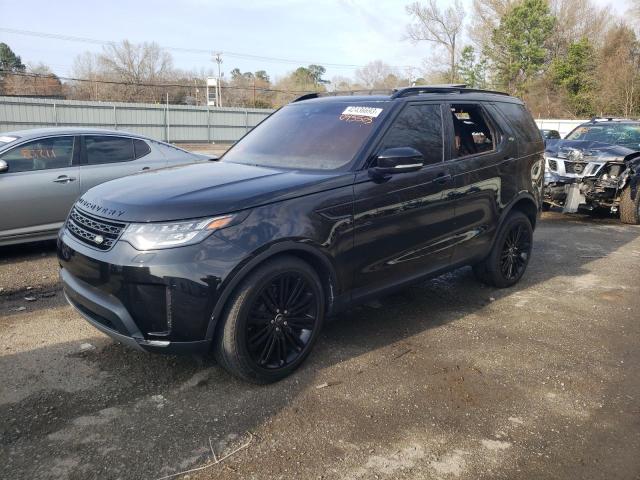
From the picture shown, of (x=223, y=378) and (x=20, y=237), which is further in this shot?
(x=20, y=237)

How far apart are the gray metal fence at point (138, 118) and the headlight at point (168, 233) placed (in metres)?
24.7

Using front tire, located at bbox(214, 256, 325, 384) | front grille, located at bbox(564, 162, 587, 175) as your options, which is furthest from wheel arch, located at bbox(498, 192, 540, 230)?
front grille, located at bbox(564, 162, 587, 175)

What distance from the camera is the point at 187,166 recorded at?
4.16 meters

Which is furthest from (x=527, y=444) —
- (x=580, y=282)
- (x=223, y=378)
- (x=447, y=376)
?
(x=580, y=282)

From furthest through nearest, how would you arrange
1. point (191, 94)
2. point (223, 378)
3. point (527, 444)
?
point (191, 94) < point (223, 378) < point (527, 444)

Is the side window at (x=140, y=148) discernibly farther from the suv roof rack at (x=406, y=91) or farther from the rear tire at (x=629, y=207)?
the rear tire at (x=629, y=207)

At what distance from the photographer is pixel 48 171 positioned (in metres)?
6.31

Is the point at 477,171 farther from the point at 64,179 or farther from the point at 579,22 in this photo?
the point at 579,22

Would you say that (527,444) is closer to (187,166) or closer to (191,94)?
(187,166)

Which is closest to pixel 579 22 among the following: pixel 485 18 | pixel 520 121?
pixel 485 18

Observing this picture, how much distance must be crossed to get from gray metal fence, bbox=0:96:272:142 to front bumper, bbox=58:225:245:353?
24.7m

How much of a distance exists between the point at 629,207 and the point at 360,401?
26.3 feet

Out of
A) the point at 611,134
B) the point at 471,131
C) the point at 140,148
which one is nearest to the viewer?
the point at 471,131

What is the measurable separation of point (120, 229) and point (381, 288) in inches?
73.6
